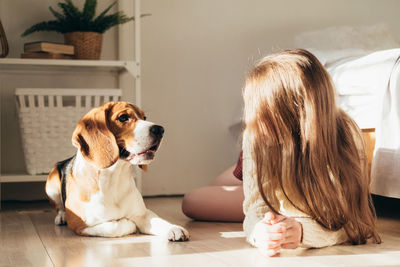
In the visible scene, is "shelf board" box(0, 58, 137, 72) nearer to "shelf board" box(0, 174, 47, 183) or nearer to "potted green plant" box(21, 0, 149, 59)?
"potted green plant" box(21, 0, 149, 59)

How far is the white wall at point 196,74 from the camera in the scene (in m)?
2.62

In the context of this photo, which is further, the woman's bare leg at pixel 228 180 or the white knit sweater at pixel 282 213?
the woman's bare leg at pixel 228 180

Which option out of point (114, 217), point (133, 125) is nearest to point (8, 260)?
point (114, 217)

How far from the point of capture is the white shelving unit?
216cm

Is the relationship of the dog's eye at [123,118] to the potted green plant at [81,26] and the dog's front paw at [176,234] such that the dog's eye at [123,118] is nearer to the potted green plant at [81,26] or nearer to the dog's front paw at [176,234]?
the dog's front paw at [176,234]

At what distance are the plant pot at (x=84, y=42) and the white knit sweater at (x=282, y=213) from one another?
3.78 feet

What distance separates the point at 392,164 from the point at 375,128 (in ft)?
0.58

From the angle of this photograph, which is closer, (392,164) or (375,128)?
(392,164)

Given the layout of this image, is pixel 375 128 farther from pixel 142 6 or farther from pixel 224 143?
pixel 142 6

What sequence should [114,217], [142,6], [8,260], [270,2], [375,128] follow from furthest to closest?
1. [270,2]
2. [142,6]
3. [375,128]
4. [114,217]
5. [8,260]

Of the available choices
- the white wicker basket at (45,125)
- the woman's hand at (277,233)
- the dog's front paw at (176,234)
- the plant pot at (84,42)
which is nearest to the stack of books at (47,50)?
the plant pot at (84,42)

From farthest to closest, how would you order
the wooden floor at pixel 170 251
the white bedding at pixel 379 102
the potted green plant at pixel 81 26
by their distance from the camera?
the potted green plant at pixel 81 26, the white bedding at pixel 379 102, the wooden floor at pixel 170 251

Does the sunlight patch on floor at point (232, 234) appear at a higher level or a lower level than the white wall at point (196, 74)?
lower

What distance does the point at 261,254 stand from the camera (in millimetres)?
1266
